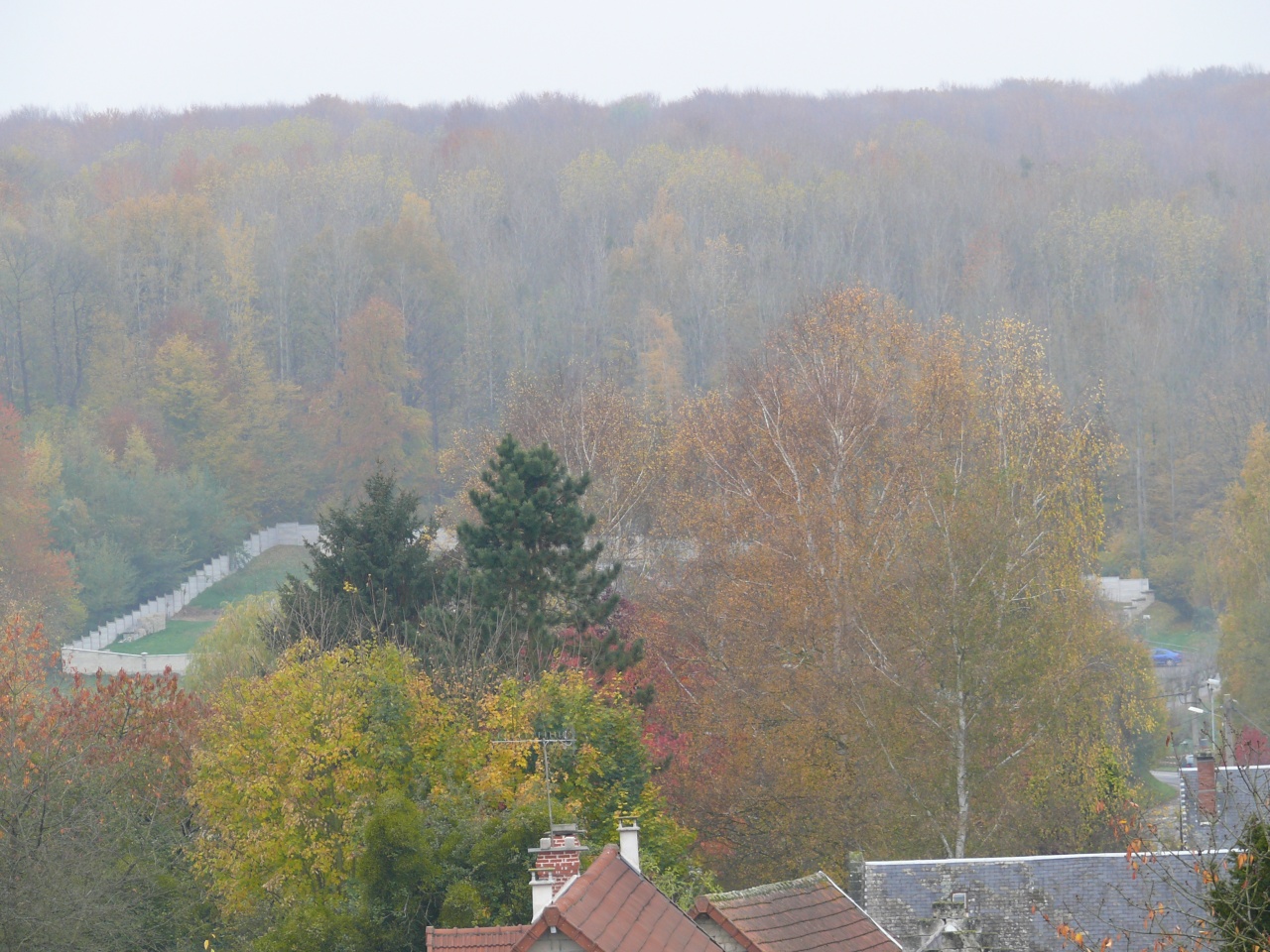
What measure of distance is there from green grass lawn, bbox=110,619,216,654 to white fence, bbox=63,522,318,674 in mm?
554

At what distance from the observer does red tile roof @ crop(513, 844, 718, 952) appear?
14.8 meters

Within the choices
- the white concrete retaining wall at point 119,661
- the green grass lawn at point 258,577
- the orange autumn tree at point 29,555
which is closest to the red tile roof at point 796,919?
the white concrete retaining wall at point 119,661

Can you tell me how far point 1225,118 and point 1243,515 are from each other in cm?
11759

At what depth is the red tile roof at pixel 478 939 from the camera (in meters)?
15.8

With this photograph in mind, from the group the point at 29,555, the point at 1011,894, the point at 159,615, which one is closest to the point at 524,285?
the point at 159,615

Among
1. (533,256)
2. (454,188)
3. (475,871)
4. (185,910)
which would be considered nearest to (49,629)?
(185,910)

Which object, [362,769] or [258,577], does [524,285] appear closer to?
[258,577]

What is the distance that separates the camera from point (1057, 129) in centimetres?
15800

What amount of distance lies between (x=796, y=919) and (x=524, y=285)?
330 feet

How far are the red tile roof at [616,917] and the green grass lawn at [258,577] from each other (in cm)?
6677

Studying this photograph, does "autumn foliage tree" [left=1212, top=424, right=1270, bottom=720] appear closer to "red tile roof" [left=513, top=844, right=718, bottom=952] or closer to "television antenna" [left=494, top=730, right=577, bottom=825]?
"television antenna" [left=494, top=730, right=577, bottom=825]

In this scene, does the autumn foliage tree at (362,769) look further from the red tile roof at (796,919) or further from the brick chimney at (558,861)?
the brick chimney at (558,861)

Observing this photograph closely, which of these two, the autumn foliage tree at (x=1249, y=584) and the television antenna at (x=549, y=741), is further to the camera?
the autumn foliage tree at (x=1249, y=584)

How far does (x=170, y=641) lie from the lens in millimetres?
76312
